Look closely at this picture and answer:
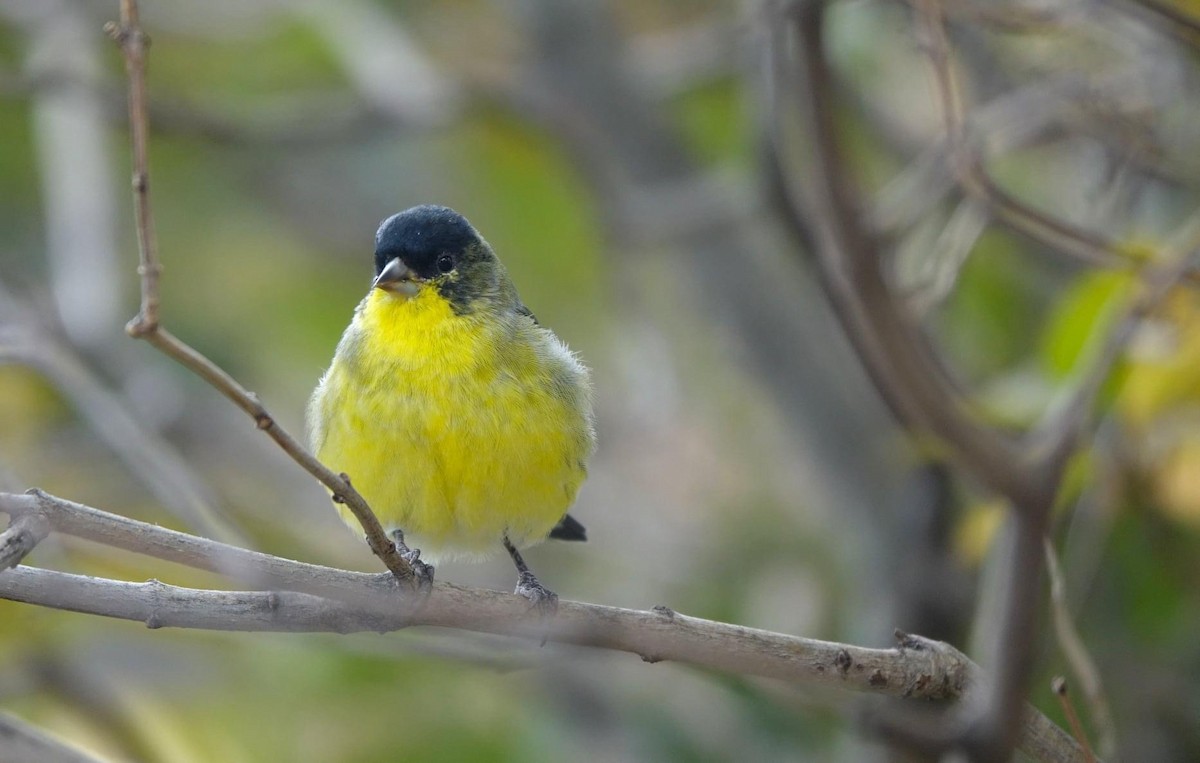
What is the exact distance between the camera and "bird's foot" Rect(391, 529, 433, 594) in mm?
2439

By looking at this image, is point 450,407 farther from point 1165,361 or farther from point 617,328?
point 617,328

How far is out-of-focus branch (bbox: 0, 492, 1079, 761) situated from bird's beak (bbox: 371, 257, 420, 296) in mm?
1278

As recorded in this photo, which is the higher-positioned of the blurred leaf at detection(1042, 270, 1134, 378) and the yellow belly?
the yellow belly

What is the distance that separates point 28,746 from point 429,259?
5.69 ft

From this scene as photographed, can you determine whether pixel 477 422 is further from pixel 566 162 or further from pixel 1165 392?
pixel 566 162

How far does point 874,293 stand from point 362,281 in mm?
4371

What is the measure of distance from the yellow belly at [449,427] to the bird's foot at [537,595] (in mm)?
148

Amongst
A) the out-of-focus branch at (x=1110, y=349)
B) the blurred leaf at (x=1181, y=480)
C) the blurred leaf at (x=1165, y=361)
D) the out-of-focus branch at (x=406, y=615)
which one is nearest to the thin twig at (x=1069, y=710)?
the out-of-focus branch at (x=406, y=615)

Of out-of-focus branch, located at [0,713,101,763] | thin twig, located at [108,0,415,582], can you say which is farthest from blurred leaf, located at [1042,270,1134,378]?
out-of-focus branch, located at [0,713,101,763]

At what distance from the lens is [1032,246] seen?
5562mm

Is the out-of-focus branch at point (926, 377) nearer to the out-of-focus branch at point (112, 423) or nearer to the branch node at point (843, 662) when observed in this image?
the branch node at point (843, 662)

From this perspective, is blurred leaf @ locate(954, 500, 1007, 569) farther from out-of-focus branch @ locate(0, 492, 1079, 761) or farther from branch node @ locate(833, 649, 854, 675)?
branch node @ locate(833, 649, 854, 675)

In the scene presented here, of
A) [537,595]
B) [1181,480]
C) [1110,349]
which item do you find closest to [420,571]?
[537,595]

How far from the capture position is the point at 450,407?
342 centimetres
